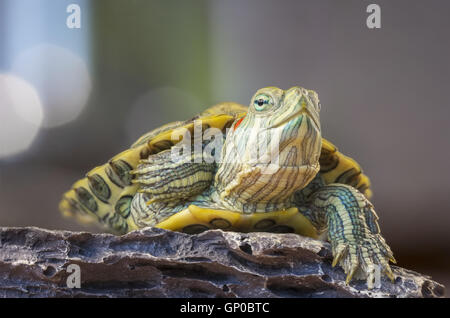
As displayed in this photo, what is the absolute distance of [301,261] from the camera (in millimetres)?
1054

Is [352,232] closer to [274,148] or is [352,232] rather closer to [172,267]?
[274,148]

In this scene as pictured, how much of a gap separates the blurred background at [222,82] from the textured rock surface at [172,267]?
92cm

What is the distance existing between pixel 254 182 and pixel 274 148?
0.15 m

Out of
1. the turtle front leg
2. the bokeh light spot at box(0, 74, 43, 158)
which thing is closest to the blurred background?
the bokeh light spot at box(0, 74, 43, 158)

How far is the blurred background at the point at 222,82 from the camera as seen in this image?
197cm

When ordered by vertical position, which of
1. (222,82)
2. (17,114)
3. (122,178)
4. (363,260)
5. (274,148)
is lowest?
(363,260)

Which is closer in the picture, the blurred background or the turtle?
the turtle

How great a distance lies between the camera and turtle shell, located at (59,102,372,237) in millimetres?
1350

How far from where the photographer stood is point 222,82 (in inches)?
92.0

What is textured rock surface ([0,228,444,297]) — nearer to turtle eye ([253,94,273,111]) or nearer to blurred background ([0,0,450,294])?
turtle eye ([253,94,273,111])

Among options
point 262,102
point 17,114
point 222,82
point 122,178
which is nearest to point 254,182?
point 262,102

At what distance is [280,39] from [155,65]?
875 millimetres

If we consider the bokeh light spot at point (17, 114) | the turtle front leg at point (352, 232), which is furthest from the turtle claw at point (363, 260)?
the bokeh light spot at point (17, 114)
